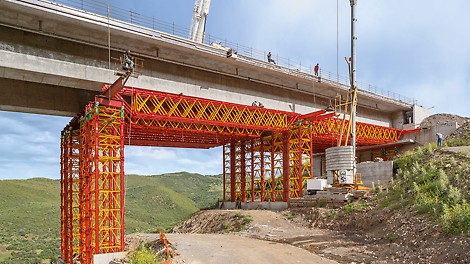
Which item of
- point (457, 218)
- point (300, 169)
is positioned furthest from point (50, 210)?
point (457, 218)

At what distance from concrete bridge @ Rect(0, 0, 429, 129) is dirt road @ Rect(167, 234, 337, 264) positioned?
11.1 m

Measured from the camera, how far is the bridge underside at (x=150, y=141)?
21156mm

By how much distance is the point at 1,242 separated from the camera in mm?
51938

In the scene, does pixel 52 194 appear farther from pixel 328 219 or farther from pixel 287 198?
pixel 328 219

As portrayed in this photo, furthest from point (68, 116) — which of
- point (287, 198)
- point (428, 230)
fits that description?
point (428, 230)

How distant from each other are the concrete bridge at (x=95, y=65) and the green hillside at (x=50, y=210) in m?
19.5

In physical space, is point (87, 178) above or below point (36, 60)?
below

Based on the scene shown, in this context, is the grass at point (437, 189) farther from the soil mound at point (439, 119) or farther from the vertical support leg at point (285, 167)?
the soil mound at point (439, 119)

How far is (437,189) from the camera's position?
61.9 feet

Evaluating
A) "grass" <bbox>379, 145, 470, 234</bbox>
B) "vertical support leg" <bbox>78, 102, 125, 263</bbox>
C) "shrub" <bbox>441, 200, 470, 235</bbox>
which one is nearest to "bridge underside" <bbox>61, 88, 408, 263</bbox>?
"vertical support leg" <bbox>78, 102, 125, 263</bbox>

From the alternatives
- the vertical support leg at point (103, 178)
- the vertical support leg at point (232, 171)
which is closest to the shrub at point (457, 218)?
the vertical support leg at point (103, 178)

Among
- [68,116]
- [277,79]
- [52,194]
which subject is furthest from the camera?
[52,194]

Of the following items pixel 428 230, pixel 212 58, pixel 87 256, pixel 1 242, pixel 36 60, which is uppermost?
pixel 212 58

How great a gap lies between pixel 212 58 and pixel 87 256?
1490cm
